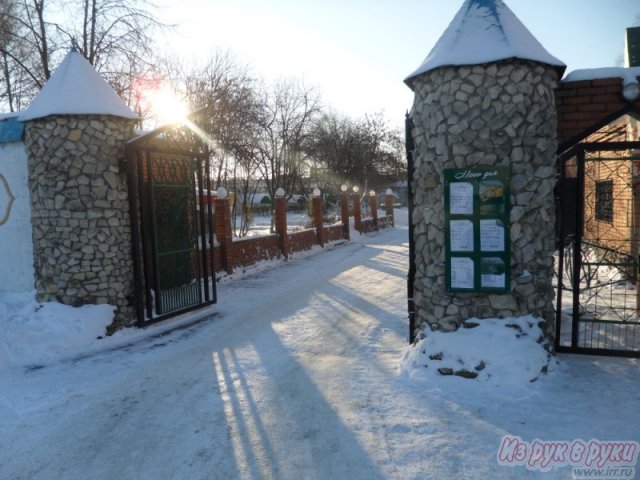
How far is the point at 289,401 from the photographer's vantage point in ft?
15.2

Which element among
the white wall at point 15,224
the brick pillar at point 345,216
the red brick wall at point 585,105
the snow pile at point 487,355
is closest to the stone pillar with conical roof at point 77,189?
the white wall at point 15,224

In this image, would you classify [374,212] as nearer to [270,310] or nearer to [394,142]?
[394,142]

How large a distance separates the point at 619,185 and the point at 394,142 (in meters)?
28.9

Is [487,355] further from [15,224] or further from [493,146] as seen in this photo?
[15,224]

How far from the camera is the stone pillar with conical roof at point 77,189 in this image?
7012 millimetres

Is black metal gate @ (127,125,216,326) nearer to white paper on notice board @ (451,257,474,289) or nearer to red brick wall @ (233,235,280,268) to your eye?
red brick wall @ (233,235,280,268)

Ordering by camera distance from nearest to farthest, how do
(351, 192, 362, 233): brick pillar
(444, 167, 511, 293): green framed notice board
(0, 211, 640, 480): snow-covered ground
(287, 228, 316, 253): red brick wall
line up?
(0, 211, 640, 480): snow-covered ground → (444, 167, 511, 293): green framed notice board → (287, 228, 316, 253): red brick wall → (351, 192, 362, 233): brick pillar

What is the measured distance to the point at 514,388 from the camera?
462cm

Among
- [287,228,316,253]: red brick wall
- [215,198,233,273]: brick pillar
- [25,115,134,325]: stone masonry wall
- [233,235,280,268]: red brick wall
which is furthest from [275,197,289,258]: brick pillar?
[25,115,134,325]: stone masonry wall

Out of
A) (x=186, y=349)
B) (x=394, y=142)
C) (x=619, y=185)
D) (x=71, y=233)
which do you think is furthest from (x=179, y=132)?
(x=394, y=142)

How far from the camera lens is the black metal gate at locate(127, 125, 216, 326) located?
7.48 m

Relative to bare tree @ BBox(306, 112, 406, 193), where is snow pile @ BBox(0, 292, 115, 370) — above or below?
below

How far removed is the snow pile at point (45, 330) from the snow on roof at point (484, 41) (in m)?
5.55

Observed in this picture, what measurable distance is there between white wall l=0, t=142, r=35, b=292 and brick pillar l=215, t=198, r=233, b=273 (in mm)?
4723
